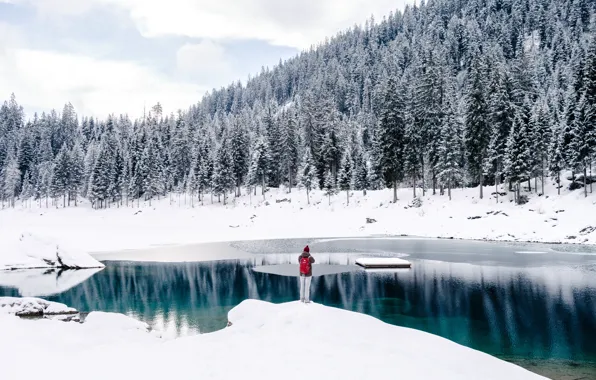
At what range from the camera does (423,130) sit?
71500mm

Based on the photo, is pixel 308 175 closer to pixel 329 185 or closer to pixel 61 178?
pixel 329 185

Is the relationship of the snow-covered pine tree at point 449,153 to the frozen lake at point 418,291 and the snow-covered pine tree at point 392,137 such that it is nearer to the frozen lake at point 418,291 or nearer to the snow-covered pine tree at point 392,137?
the snow-covered pine tree at point 392,137

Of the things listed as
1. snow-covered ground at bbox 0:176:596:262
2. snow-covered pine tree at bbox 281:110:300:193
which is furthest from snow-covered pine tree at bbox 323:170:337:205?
snow-covered pine tree at bbox 281:110:300:193

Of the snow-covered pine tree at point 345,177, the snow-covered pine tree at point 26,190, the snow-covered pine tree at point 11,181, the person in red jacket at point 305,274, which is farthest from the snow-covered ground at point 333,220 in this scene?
the person in red jacket at point 305,274

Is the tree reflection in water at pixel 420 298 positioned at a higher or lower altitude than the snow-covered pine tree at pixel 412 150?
lower

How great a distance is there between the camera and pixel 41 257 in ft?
133

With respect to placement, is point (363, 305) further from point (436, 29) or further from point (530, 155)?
point (436, 29)

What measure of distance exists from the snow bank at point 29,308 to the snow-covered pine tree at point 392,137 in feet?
187

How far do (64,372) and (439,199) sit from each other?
208ft

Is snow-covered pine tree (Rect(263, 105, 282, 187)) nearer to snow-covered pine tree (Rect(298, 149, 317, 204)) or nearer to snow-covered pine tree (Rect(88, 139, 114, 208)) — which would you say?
snow-covered pine tree (Rect(298, 149, 317, 204))

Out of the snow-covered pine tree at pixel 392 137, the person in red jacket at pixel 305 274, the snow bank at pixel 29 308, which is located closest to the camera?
the person in red jacket at pixel 305 274

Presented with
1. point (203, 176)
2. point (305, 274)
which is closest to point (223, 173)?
point (203, 176)

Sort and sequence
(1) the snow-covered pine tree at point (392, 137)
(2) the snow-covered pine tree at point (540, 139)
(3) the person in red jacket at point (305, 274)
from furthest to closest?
(1) the snow-covered pine tree at point (392, 137) → (2) the snow-covered pine tree at point (540, 139) → (3) the person in red jacket at point (305, 274)

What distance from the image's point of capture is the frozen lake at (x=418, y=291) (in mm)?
17250
